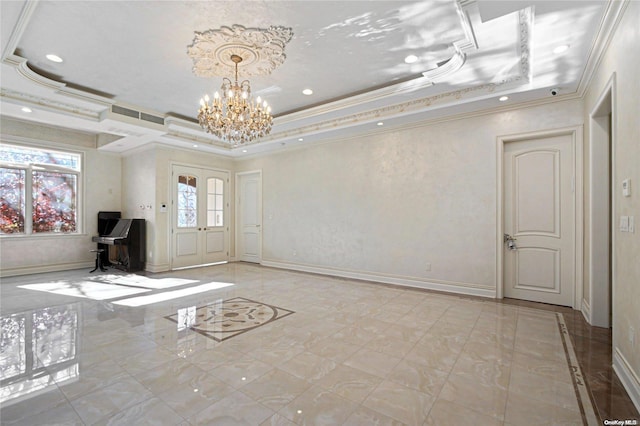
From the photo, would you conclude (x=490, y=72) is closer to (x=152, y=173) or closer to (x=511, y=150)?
(x=511, y=150)

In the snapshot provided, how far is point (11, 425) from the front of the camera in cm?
184

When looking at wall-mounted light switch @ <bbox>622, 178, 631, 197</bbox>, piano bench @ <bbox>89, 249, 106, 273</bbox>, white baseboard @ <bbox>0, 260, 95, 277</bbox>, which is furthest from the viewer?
piano bench @ <bbox>89, 249, 106, 273</bbox>

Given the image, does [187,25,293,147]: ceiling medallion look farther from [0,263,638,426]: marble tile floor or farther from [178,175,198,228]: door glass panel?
[178,175,198,228]: door glass panel

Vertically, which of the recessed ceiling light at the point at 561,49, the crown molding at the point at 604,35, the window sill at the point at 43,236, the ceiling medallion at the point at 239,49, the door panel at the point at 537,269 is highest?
the ceiling medallion at the point at 239,49

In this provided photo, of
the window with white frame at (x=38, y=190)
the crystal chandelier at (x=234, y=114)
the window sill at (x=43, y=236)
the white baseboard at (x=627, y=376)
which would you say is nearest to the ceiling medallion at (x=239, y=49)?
the crystal chandelier at (x=234, y=114)

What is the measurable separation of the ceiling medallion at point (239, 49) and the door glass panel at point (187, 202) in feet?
13.3

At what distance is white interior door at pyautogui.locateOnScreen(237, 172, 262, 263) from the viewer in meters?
7.85

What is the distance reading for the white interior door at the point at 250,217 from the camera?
785cm

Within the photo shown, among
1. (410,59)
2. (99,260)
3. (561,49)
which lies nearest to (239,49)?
(410,59)

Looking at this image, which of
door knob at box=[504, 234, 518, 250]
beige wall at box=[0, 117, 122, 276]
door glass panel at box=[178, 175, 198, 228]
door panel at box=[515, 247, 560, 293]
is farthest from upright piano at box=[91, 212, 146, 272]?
door panel at box=[515, 247, 560, 293]

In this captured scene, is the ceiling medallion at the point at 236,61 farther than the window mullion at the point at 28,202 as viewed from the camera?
No

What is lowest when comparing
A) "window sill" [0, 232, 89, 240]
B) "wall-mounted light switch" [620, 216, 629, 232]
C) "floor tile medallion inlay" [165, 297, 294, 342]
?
"floor tile medallion inlay" [165, 297, 294, 342]

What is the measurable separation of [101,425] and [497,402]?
101 inches

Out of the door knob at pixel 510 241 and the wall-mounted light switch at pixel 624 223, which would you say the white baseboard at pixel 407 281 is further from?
the wall-mounted light switch at pixel 624 223
